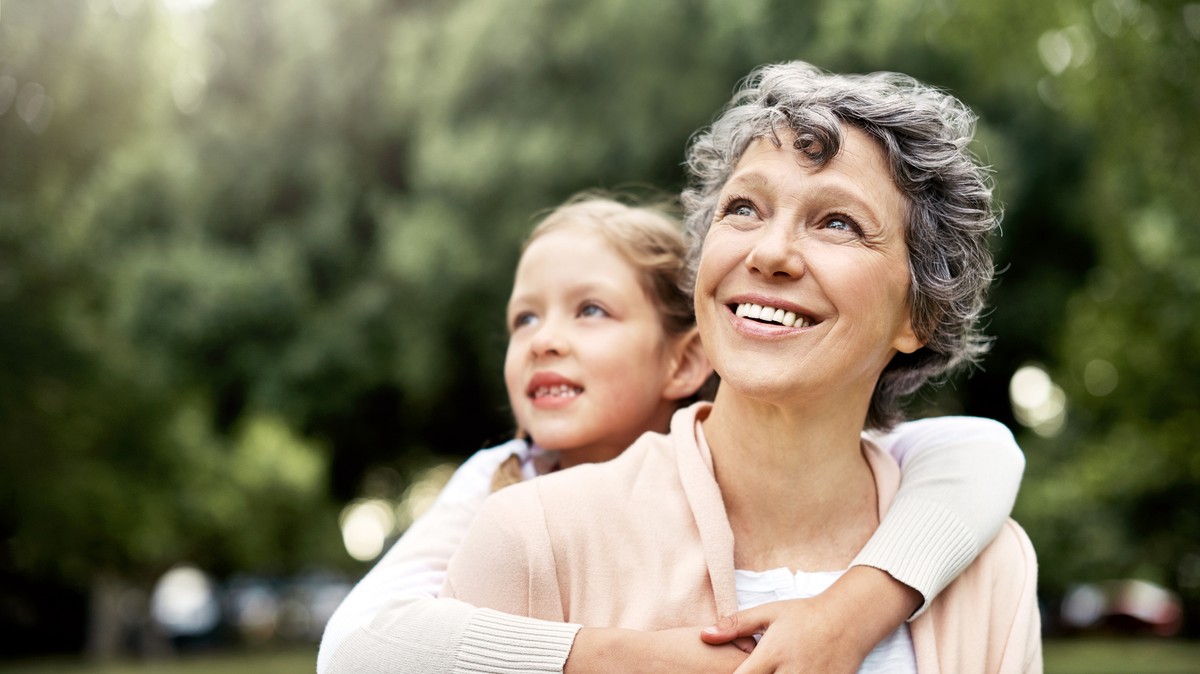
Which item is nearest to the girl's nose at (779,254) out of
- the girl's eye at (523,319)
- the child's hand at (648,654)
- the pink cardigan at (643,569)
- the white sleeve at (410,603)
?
the pink cardigan at (643,569)

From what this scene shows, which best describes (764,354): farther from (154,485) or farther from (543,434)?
(154,485)

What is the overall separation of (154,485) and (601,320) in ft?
61.7

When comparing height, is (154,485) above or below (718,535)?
below

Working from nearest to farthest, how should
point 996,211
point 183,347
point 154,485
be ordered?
point 996,211
point 183,347
point 154,485

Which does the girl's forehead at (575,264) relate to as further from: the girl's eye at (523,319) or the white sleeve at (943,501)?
the white sleeve at (943,501)

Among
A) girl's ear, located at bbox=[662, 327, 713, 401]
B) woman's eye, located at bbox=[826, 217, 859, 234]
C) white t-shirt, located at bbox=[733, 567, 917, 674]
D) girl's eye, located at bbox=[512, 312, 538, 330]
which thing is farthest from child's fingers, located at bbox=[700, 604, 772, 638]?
girl's eye, located at bbox=[512, 312, 538, 330]

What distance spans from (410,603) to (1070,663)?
18614 mm

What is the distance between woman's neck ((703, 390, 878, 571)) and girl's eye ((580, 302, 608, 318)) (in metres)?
0.82

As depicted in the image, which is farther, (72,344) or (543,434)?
(72,344)

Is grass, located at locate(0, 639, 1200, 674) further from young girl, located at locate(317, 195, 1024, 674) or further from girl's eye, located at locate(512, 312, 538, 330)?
girl's eye, located at locate(512, 312, 538, 330)

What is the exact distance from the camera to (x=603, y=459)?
3.37m

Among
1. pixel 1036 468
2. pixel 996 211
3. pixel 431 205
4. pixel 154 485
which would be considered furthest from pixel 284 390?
pixel 1036 468

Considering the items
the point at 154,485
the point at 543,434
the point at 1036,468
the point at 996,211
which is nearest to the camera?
the point at 996,211

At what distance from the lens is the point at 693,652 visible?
2.19 m
